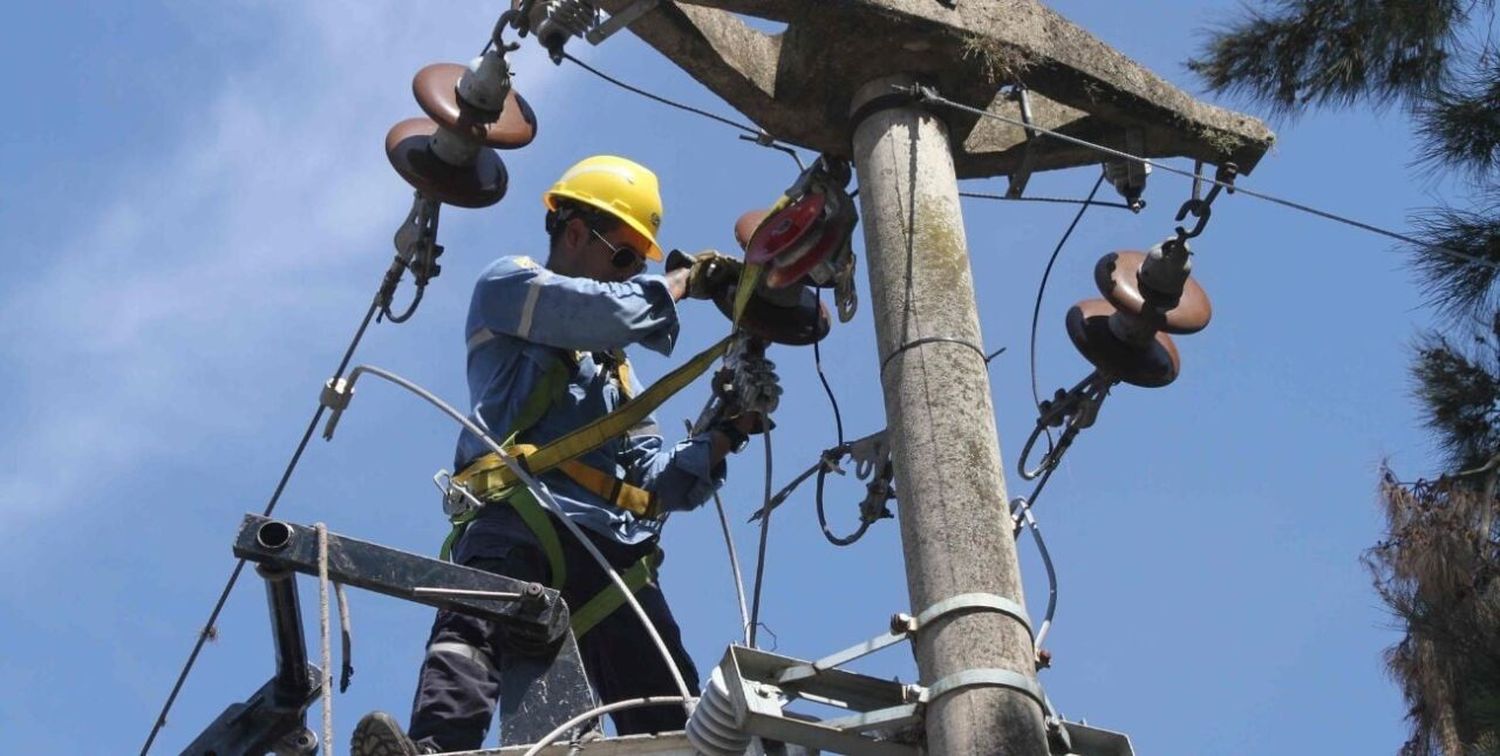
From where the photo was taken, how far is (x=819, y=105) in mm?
5762

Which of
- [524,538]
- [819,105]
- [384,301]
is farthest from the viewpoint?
[384,301]

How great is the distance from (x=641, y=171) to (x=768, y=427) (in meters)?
1.14

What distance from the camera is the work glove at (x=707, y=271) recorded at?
21.1ft

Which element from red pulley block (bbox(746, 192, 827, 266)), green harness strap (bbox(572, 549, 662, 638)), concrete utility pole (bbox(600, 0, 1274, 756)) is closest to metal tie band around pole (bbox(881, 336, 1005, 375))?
concrete utility pole (bbox(600, 0, 1274, 756))

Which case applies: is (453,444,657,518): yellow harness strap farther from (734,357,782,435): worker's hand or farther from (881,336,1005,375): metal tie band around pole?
(881,336,1005,375): metal tie band around pole

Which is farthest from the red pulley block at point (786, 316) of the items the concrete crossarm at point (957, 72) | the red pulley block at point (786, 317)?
the concrete crossarm at point (957, 72)

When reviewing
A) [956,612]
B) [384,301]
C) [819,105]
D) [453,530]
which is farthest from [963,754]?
[384,301]

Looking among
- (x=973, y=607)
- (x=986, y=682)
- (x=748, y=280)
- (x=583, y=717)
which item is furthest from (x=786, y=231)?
(x=986, y=682)

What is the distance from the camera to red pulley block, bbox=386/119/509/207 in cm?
645

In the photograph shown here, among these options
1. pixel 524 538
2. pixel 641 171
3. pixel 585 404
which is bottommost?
pixel 524 538

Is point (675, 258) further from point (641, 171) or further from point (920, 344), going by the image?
point (920, 344)

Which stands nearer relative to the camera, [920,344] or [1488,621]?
[920,344]

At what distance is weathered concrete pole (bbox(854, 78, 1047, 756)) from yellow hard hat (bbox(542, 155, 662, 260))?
149 centimetres

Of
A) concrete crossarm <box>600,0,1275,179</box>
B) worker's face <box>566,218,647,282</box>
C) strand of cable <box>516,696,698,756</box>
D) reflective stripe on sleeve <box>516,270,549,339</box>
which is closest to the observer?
strand of cable <box>516,696,698,756</box>
